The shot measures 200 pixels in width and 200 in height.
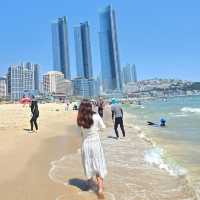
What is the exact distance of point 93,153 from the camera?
5.84m

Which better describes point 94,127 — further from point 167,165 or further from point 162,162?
point 162,162

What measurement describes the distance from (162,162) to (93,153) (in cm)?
354

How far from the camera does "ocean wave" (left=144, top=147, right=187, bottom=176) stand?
7.73 metres

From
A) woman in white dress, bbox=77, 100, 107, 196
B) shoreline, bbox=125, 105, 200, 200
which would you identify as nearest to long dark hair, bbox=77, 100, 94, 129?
woman in white dress, bbox=77, 100, 107, 196

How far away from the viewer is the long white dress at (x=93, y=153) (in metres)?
5.83

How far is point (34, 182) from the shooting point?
21.6 feet

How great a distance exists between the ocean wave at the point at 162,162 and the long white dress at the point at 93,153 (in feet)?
7.60

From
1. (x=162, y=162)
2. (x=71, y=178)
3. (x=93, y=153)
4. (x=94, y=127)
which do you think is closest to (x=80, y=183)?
(x=71, y=178)

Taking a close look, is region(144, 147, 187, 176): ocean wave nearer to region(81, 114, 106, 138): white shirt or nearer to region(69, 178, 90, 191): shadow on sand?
region(69, 178, 90, 191): shadow on sand

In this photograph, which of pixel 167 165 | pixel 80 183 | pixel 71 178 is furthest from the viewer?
pixel 167 165

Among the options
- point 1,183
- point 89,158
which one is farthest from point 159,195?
point 1,183

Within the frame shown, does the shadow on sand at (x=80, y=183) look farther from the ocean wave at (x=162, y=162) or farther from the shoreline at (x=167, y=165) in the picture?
the ocean wave at (x=162, y=162)

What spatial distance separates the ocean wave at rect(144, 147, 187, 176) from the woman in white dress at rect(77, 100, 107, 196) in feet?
7.54

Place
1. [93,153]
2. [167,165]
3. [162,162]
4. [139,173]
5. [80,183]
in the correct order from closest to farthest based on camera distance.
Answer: [93,153], [80,183], [139,173], [167,165], [162,162]
